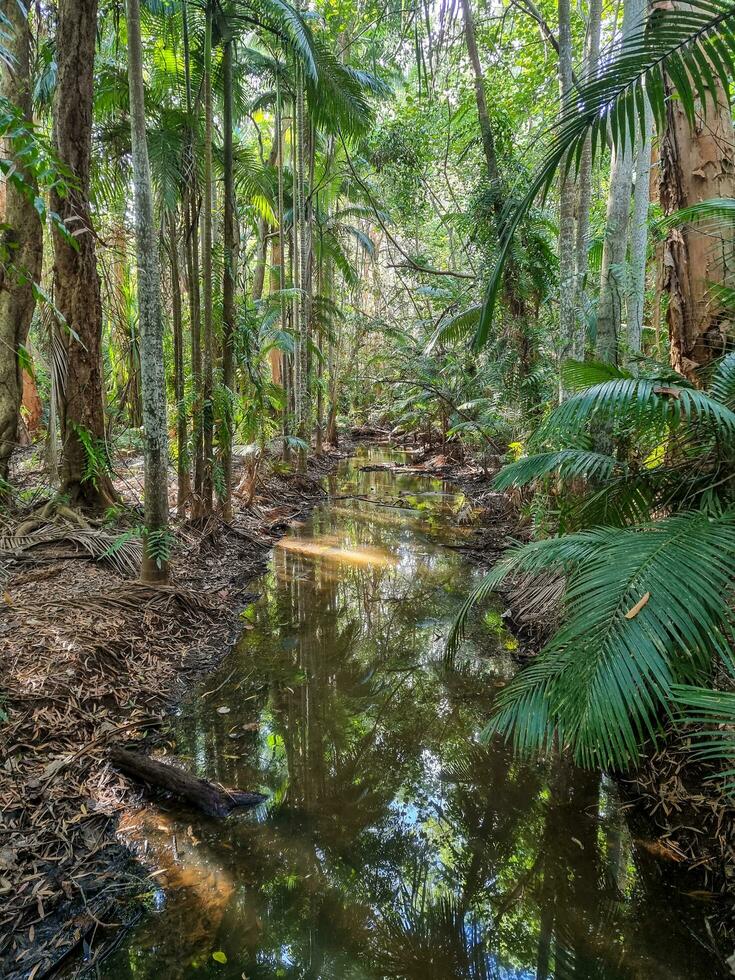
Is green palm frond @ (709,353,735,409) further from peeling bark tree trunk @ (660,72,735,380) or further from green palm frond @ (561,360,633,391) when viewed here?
peeling bark tree trunk @ (660,72,735,380)

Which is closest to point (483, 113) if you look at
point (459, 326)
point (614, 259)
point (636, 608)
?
point (459, 326)

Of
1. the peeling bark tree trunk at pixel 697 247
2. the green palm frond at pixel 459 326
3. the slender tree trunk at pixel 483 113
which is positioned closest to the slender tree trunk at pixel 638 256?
the peeling bark tree trunk at pixel 697 247

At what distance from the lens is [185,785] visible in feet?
8.60

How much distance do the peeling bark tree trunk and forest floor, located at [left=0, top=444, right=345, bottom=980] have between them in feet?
12.3

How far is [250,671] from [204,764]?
100cm

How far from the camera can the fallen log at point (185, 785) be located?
8.46 feet

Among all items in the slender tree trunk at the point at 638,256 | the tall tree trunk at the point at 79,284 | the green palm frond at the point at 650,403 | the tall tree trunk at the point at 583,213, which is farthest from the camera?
the tall tree trunk at the point at 583,213

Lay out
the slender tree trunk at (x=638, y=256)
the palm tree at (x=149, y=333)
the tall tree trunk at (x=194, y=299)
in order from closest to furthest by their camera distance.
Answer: the palm tree at (x=149, y=333) < the slender tree trunk at (x=638, y=256) < the tall tree trunk at (x=194, y=299)

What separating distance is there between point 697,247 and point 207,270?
13.3 feet

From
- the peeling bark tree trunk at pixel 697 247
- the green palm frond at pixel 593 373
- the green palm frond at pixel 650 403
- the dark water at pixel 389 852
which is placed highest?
the peeling bark tree trunk at pixel 697 247

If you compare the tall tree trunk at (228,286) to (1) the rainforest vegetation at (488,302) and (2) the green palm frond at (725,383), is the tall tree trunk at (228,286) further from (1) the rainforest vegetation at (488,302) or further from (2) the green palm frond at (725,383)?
(2) the green palm frond at (725,383)

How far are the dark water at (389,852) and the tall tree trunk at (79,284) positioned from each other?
2.15m

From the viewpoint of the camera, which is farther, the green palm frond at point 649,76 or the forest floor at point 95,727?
the forest floor at point 95,727

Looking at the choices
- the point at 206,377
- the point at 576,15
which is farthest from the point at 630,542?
the point at 576,15
